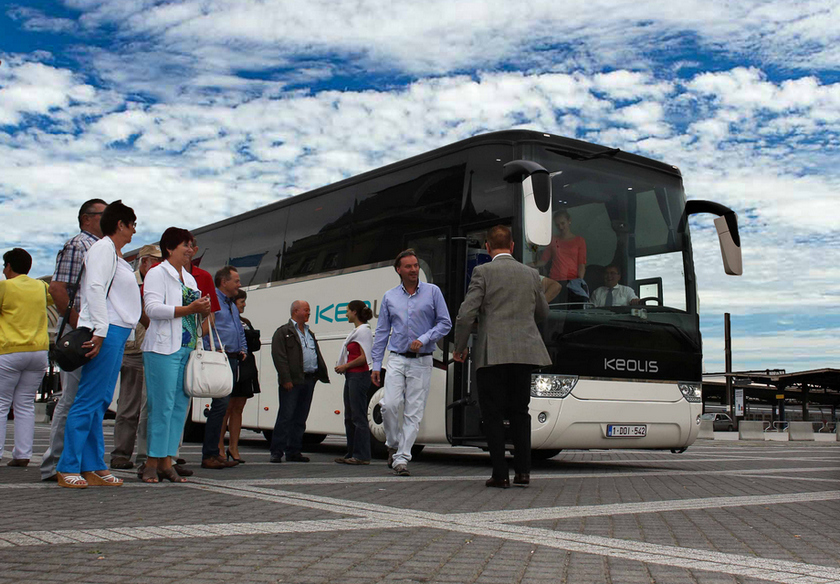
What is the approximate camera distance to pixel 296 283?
40.1ft

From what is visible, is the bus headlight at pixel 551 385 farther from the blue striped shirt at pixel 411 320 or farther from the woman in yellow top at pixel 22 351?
the woman in yellow top at pixel 22 351

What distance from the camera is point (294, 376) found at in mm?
9633

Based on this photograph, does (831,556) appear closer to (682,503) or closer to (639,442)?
(682,503)

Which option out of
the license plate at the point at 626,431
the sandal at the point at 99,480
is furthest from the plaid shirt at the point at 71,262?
the license plate at the point at 626,431

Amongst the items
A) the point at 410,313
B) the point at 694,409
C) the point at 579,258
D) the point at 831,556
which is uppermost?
the point at 579,258

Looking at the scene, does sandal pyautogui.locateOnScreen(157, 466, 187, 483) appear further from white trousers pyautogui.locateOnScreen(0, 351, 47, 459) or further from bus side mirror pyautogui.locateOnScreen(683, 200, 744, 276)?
bus side mirror pyautogui.locateOnScreen(683, 200, 744, 276)

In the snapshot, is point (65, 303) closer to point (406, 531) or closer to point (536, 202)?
point (406, 531)

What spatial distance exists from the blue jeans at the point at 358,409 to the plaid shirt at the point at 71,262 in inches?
143

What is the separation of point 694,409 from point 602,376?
1447 mm

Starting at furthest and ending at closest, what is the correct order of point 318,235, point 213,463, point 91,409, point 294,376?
point 318,235, point 294,376, point 213,463, point 91,409

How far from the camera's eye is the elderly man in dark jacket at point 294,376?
31.4 feet

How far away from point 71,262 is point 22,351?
172 centimetres

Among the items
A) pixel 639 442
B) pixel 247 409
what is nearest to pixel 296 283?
pixel 247 409

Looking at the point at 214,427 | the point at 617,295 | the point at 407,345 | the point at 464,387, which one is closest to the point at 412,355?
the point at 407,345
